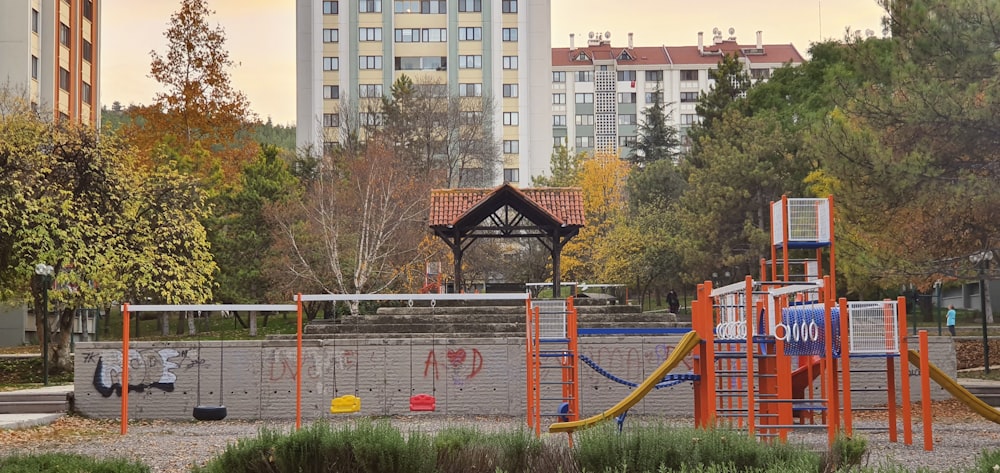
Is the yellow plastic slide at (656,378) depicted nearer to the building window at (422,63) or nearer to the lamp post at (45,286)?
the lamp post at (45,286)

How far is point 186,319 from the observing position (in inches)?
2296

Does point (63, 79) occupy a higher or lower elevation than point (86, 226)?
higher

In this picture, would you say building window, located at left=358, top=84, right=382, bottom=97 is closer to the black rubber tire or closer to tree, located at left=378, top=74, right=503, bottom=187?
tree, located at left=378, top=74, right=503, bottom=187

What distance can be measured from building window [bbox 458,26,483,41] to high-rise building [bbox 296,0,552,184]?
76 millimetres

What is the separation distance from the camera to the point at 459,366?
26.1 meters

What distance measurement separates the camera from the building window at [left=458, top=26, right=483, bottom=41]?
314 feet

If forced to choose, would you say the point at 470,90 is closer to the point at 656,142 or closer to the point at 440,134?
the point at 656,142

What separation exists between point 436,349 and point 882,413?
9213mm

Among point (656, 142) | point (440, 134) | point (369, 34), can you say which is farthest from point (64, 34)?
point (656, 142)

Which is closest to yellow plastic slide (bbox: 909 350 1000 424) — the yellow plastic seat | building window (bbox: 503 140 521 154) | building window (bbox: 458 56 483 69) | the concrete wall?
the concrete wall

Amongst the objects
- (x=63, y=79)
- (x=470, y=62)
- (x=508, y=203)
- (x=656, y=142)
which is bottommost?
(x=508, y=203)

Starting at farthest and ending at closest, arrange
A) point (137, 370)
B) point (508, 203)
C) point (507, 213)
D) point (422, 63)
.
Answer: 1. point (422, 63)
2. point (508, 203)
3. point (507, 213)
4. point (137, 370)

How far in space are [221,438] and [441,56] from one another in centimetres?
7683

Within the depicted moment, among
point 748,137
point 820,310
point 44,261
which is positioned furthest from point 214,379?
point 748,137
